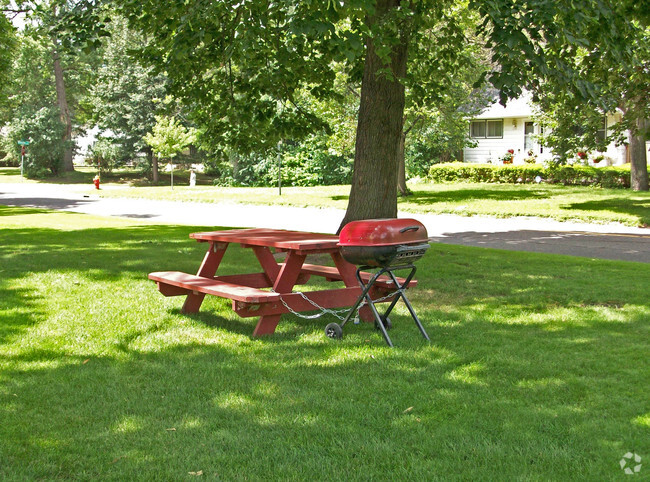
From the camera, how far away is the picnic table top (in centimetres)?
652

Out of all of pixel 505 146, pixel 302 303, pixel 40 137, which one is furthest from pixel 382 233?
pixel 40 137

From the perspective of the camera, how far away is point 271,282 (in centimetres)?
805

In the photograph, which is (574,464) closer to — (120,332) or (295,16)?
(120,332)

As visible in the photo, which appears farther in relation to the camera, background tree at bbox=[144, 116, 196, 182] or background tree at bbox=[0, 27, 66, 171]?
background tree at bbox=[0, 27, 66, 171]

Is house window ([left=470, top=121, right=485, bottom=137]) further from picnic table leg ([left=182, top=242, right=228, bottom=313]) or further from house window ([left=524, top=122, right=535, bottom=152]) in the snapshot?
picnic table leg ([left=182, top=242, right=228, bottom=313])

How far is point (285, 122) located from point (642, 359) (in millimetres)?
7755

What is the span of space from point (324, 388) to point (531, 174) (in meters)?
29.0

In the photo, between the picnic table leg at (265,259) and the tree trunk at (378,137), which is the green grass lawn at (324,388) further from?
the tree trunk at (378,137)

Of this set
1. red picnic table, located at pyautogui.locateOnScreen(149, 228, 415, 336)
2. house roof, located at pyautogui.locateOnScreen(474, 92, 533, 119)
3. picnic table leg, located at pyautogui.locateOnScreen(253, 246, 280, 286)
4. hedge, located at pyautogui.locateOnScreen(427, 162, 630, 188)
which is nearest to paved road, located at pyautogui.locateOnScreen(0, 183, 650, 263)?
red picnic table, located at pyautogui.locateOnScreen(149, 228, 415, 336)

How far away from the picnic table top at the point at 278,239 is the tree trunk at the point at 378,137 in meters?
2.89

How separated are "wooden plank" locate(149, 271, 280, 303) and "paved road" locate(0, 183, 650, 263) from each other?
26.7 feet

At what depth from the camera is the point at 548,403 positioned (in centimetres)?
475

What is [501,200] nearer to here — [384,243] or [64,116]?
[384,243]

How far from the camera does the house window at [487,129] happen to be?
42.0 metres
